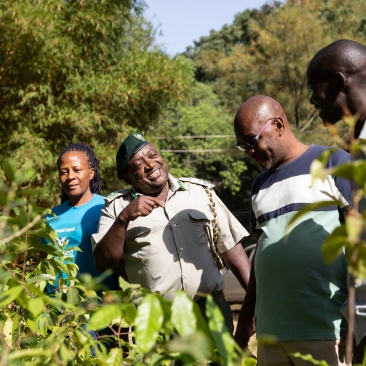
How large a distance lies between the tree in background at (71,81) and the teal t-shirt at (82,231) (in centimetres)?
604

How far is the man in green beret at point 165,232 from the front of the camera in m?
2.82

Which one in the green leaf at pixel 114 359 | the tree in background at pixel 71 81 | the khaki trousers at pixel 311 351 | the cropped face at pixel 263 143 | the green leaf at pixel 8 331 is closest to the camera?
the green leaf at pixel 114 359

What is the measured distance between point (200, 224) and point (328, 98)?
1.12m

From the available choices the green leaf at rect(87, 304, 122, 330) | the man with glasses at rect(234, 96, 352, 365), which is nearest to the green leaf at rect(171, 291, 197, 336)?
the green leaf at rect(87, 304, 122, 330)

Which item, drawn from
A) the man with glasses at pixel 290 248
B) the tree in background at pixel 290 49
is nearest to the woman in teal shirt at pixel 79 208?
the man with glasses at pixel 290 248

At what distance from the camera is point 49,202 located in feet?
32.7

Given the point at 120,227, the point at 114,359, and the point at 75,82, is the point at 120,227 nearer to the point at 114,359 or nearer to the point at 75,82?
the point at 114,359

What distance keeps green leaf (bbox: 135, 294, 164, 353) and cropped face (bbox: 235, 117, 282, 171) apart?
142 cm

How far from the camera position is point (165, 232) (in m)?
2.89

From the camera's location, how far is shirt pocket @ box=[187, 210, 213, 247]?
9.56 ft

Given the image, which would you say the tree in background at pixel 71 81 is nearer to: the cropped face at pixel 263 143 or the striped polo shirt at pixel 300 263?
the cropped face at pixel 263 143

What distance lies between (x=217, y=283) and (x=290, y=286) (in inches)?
29.2

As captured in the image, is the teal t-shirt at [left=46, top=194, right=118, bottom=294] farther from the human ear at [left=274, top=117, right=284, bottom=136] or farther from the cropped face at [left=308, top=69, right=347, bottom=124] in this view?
the cropped face at [left=308, top=69, right=347, bottom=124]

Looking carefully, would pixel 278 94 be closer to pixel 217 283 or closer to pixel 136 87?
pixel 136 87
